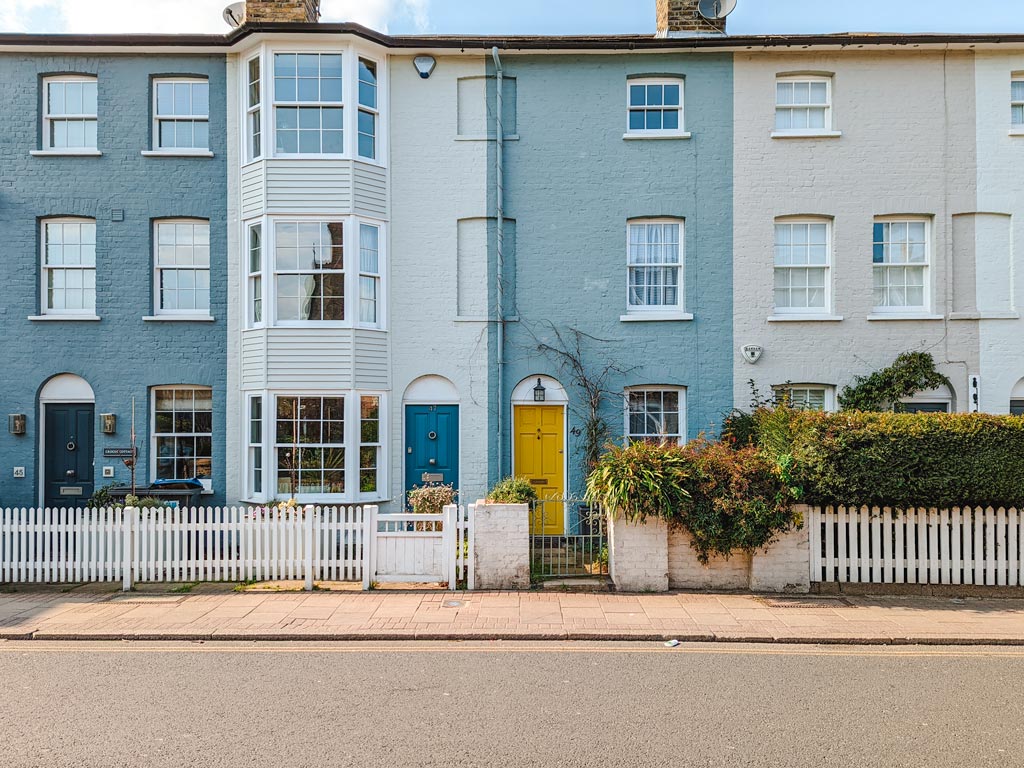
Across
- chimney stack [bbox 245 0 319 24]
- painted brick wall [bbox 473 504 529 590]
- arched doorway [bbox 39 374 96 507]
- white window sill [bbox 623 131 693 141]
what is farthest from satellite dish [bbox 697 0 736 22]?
arched doorway [bbox 39 374 96 507]

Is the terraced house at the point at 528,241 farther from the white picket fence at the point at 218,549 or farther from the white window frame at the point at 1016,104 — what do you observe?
the white picket fence at the point at 218,549

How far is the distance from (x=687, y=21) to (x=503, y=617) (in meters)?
12.6

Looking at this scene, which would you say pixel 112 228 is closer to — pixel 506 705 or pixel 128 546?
pixel 128 546

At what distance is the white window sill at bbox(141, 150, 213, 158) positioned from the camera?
45.3ft

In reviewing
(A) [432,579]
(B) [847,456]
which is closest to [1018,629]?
(B) [847,456]

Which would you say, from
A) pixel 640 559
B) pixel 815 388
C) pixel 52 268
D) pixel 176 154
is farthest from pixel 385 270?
pixel 815 388

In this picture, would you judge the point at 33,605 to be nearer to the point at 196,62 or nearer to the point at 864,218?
the point at 196,62

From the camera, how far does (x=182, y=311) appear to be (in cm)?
1401

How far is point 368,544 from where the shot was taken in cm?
977

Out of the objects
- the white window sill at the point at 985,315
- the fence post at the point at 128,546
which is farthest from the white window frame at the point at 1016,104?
the fence post at the point at 128,546

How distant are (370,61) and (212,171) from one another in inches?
145

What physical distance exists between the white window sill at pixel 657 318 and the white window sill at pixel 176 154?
8.55m

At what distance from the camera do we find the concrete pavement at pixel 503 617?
313 inches

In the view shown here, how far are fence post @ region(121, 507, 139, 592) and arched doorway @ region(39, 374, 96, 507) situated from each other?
4677 millimetres
